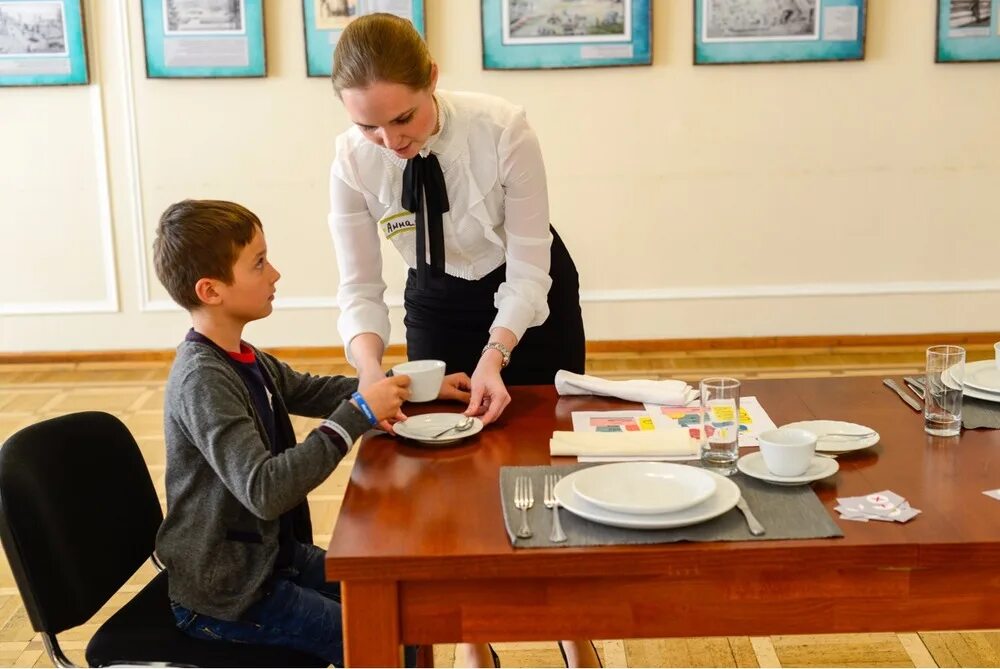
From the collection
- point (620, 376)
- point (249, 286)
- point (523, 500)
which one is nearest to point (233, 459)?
point (249, 286)

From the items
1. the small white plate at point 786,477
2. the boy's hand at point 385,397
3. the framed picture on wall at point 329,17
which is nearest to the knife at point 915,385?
the small white plate at point 786,477

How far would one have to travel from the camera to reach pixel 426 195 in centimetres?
209

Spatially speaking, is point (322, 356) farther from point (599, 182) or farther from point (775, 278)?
point (775, 278)

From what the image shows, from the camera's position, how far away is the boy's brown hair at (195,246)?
1714 mm

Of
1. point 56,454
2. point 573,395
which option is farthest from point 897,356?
A: point 56,454

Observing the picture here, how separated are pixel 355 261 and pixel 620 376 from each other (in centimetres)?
253

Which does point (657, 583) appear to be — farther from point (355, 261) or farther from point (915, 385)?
point (355, 261)

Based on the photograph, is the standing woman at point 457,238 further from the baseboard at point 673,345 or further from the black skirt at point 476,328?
the baseboard at point 673,345

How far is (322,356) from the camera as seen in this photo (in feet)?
16.4

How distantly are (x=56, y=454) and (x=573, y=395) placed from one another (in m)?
0.85

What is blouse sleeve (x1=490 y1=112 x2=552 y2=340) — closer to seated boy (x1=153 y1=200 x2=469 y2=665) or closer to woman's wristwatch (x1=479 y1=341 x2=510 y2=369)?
woman's wristwatch (x1=479 y1=341 x2=510 y2=369)

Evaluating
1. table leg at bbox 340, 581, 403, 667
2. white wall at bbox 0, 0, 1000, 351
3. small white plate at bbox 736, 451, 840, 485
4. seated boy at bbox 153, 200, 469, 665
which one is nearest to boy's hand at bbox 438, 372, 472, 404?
seated boy at bbox 153, 200, 469, 665

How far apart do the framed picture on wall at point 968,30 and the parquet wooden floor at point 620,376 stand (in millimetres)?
1269

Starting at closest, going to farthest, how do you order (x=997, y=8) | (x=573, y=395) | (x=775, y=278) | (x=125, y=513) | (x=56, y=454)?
(x=56, y=454)
(x=125, y=513)
(x=573, y=395)
(x=997, y=8)
(x=775, y=278)
